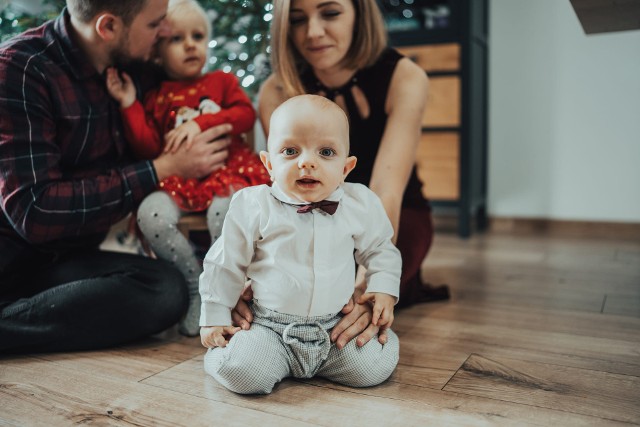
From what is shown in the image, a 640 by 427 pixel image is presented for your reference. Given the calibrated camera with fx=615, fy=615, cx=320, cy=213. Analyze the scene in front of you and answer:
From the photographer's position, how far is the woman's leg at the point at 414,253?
5.02 feet

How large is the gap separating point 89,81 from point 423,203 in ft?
2.92

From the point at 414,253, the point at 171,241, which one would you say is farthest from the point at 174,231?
the point at 414,253

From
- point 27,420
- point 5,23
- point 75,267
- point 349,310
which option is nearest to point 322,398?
point 349,310

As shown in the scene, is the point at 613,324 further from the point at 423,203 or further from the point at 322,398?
the point at 322,398

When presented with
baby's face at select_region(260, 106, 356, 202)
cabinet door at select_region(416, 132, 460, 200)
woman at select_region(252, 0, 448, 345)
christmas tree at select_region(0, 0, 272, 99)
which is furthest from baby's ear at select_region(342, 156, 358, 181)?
cabinet door at select_region(416, 132, 460, 200)

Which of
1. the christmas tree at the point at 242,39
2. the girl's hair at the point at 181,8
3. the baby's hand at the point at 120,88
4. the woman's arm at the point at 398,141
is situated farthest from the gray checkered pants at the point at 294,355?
the christmas tree at the point at 242,39

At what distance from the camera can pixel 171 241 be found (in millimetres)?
1341

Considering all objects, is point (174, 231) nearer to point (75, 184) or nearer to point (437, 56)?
point (75, 184)

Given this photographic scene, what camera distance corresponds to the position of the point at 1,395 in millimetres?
1000

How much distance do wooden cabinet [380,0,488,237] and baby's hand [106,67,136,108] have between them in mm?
1504

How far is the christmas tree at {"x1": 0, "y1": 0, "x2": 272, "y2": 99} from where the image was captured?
1.79 m

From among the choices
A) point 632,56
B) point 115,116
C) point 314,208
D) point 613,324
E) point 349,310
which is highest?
point 632,56

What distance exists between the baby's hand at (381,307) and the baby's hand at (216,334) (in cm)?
24

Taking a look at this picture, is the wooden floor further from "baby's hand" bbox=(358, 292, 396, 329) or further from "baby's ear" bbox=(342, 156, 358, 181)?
"baby's ear" bbox=(342, 156, 358, 181)
